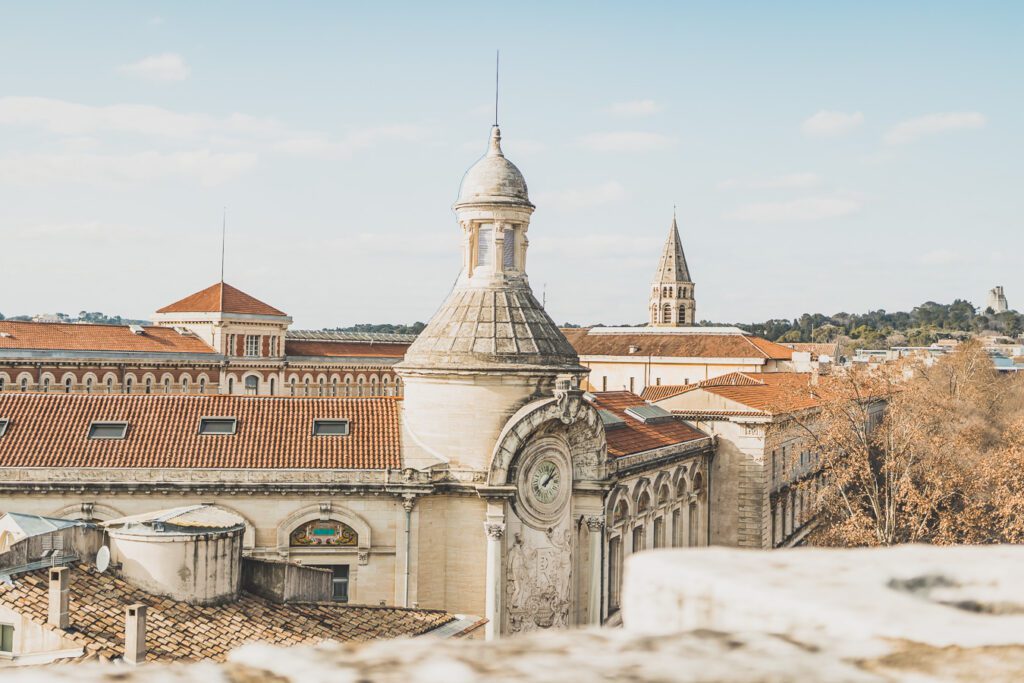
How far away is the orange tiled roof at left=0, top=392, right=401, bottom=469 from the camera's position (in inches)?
1144

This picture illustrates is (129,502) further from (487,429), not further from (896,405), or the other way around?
(896,405)

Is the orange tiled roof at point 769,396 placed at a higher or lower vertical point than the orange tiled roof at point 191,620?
higher

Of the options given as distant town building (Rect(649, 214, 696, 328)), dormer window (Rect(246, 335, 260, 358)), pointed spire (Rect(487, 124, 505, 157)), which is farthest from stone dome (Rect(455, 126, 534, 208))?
distant town building (Rect(649, 214, 696, 328))

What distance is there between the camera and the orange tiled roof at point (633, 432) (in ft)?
118

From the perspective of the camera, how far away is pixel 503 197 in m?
32.8

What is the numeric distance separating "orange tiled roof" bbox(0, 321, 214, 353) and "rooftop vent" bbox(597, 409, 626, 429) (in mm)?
58390

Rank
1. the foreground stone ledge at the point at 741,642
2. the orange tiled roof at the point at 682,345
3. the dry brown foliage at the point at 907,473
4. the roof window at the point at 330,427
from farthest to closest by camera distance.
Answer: the orange tiled roof at the point at 682,345, the dry brown foliage at the point at 907,473, the roof window at the point at 330,427, the foreground stone ledge at the point at 741,642

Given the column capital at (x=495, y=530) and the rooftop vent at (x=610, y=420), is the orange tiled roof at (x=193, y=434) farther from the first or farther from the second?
the rooftop vent at (x=610, y=420)

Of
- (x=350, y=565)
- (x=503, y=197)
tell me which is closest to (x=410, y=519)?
(x=350, y=565)

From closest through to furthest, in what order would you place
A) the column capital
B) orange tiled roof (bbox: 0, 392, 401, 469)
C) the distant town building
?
the column capital → orange tiled roof (bbox: 0, 392, 401, 469) → the distant town building

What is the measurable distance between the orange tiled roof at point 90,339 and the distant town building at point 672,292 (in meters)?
53.7

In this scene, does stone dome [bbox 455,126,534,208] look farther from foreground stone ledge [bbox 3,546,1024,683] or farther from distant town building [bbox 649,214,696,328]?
distant town building [bbox 649,214,696,328]

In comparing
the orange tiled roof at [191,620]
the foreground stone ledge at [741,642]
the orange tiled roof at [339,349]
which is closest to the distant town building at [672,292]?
the orange tiled roof at [339,349]

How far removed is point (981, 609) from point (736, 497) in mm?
41160
